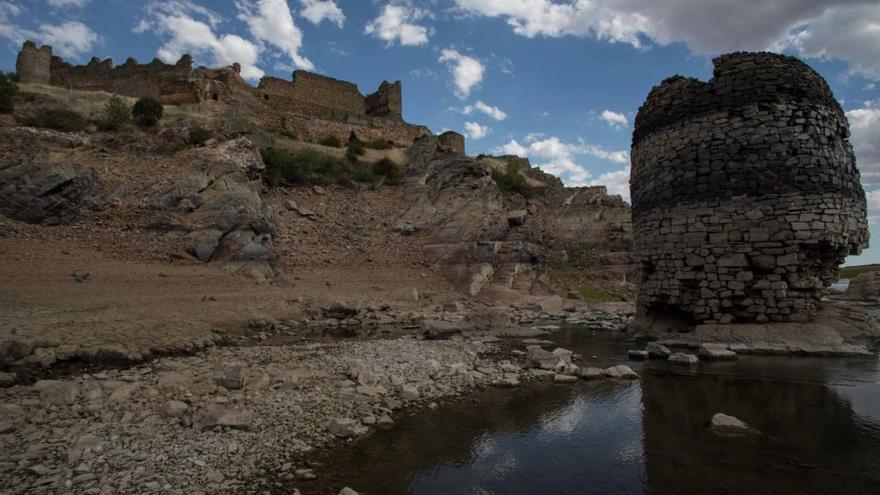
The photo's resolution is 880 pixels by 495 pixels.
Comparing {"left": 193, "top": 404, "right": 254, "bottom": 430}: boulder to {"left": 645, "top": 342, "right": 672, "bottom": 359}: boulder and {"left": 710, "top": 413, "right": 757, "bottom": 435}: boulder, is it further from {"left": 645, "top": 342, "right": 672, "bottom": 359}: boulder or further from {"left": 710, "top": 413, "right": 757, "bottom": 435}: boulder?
{"left": 645, "top": 342, "right": 672, "bottom": 359}: boulder

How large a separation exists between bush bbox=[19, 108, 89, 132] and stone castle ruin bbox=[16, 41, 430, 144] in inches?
277

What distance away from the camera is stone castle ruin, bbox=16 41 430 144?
2792 centimetres

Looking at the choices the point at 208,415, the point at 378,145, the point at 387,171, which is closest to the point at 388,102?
the point at 378,145

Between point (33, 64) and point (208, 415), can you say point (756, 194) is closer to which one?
point (208, 415)

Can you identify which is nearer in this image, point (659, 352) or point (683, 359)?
point (683, 359)

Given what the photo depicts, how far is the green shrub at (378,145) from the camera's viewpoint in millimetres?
34594

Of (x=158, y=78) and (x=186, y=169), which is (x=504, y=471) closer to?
(x=186, y=169)

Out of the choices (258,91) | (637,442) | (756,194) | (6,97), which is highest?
(258,91)

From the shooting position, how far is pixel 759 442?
5.22 m

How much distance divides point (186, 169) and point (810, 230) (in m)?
21.4

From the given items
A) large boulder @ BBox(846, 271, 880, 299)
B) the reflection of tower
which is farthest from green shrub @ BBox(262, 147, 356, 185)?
large boulder @ BBox(846, 271, 880, 299)

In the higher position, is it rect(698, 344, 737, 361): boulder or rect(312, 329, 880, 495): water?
rect(698, 344, 737, 361): boulder

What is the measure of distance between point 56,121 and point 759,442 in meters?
25.7

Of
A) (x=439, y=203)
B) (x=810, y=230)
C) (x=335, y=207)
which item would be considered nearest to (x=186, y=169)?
(x=335, y=207)
